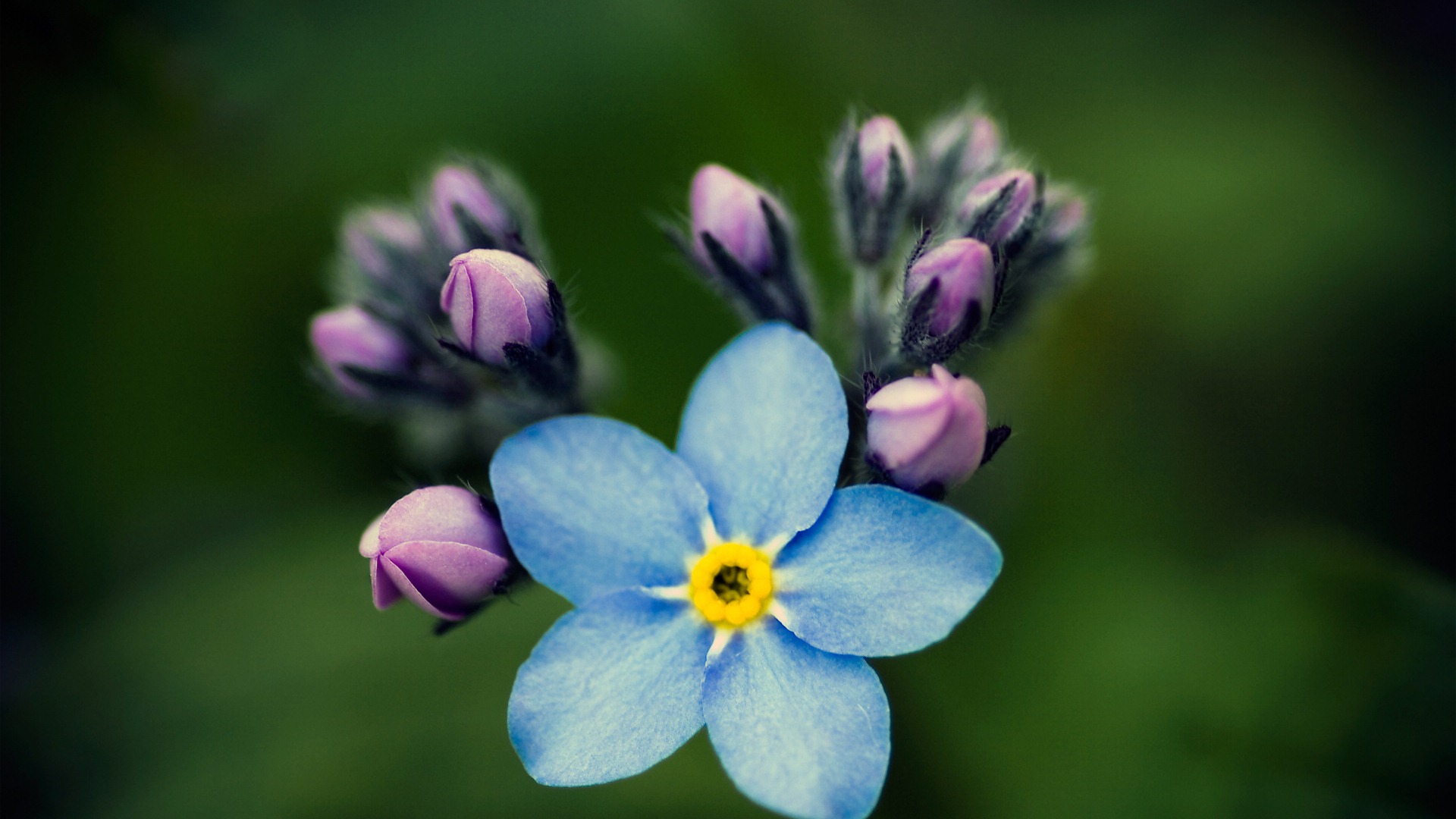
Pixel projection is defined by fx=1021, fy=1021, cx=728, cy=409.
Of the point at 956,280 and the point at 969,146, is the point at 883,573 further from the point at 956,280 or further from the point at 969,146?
the point at 969,146

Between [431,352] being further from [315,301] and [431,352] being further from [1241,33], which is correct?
[1241,33]

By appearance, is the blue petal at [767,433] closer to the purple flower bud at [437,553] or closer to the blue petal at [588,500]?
the blue petal at [588,500]

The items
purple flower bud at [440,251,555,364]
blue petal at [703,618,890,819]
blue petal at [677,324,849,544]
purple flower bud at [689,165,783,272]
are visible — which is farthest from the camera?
purple flower bud at [689,165,783,272]

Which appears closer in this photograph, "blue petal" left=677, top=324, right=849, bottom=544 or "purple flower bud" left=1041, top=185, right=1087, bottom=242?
"blue petal" left=677, top=324, right=849, bottom=544

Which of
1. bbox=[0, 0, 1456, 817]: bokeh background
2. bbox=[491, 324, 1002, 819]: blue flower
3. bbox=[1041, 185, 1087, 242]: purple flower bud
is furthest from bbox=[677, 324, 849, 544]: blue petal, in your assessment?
bbox=[0, 0, 1456, 817]: bokeh background

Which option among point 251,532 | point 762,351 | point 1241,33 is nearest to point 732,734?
point 762,351

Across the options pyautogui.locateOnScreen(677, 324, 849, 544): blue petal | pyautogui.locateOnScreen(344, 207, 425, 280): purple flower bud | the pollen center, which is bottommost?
the pollen center

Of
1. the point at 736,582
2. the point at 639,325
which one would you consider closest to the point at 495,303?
the point at 736,582

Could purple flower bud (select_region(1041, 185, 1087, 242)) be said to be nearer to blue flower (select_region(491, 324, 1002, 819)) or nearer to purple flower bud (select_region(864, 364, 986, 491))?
purple flower bud (select_region(864, 364, 986, 491))
